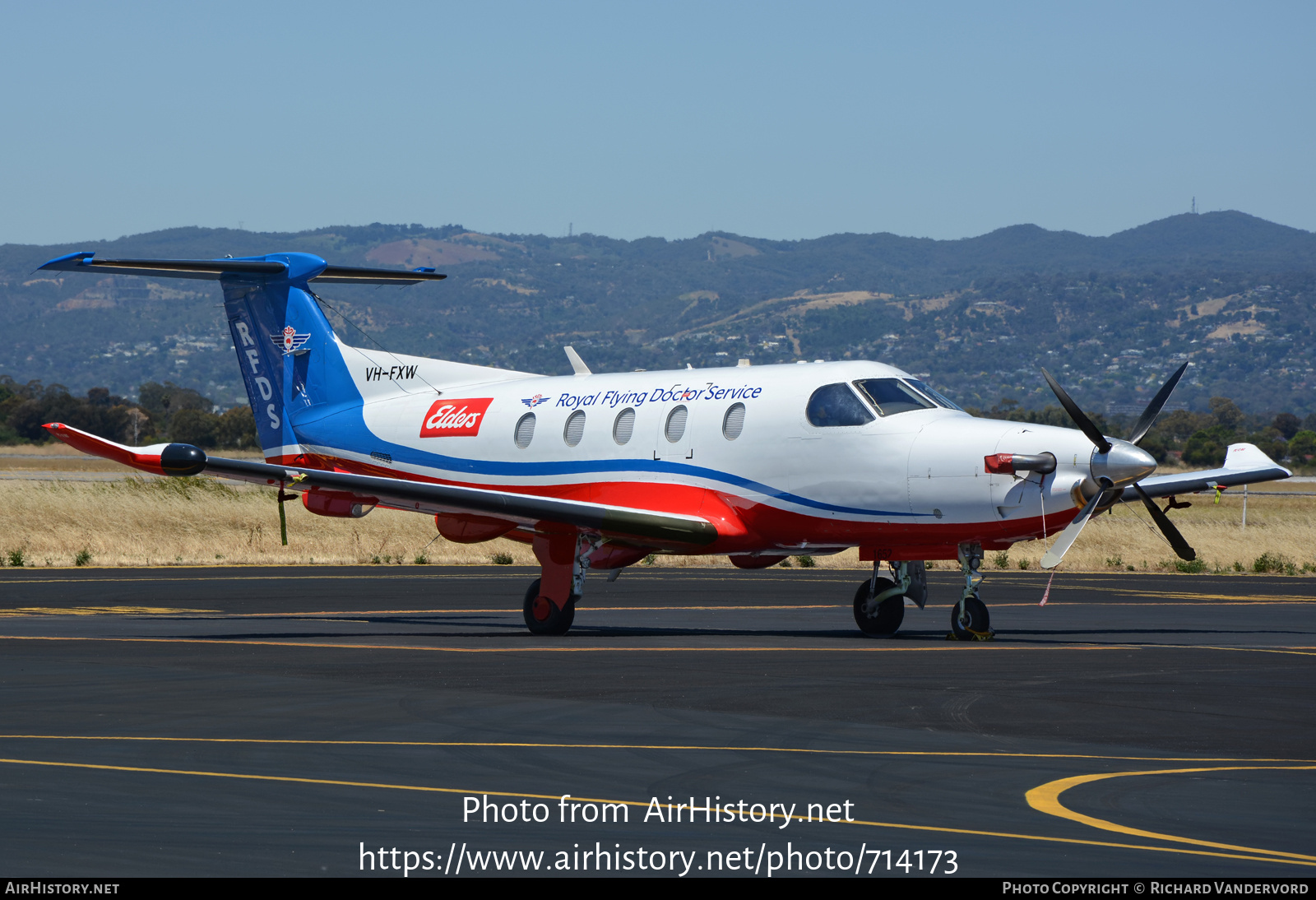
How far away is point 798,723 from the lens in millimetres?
13242

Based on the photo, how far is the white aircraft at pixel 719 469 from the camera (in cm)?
2064

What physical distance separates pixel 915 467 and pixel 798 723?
28.0ft

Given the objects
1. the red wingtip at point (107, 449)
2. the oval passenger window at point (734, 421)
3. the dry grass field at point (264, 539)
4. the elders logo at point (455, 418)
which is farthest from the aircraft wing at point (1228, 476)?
the dry grass field at point (264, 539)

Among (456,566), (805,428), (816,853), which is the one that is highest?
(805,428)

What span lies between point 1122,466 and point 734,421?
18.2 ft

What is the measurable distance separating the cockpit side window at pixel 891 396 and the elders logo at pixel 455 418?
6515mm

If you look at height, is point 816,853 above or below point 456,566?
above

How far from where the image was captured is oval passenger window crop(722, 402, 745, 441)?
902 inches

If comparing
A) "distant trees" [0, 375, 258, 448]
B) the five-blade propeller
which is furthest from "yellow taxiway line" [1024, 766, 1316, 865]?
"distant trees" [0, 375, 258, 448]

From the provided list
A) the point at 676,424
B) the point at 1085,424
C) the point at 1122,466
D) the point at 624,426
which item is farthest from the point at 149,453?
the point at 1122,466

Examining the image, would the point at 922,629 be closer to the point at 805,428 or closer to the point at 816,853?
the point at 805,428
